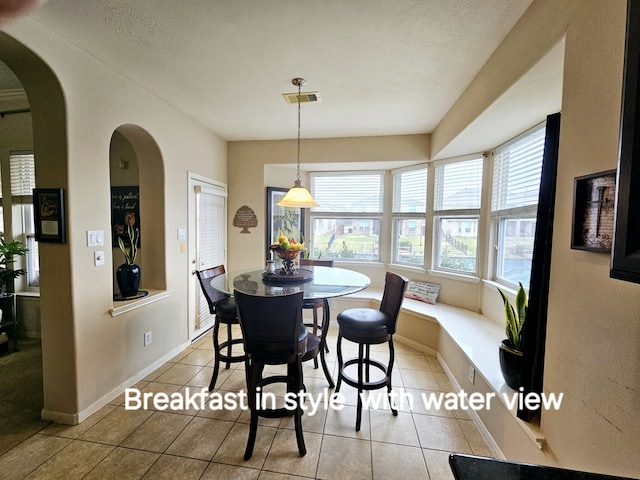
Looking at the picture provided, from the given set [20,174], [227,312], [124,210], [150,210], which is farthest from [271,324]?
[20,174]

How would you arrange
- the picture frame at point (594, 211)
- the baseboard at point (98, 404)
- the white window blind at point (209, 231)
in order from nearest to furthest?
the picture frame at point (594, 211) → the baseboard at point (98, 404) → the white window blind at point (209, 231)

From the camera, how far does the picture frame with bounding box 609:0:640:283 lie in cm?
56

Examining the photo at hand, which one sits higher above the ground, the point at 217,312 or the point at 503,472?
the point at 503,472

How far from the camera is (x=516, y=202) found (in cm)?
260

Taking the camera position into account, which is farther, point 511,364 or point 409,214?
point 409,214

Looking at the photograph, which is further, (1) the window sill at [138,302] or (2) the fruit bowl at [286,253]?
(2) the fruit bowl at [286,253]

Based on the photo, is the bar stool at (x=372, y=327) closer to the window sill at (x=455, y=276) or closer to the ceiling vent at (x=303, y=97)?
the window sill at (x=455, y=276)

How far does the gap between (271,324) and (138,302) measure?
61.2 inches

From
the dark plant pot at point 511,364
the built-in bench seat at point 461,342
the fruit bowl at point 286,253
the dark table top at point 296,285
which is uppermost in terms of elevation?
the fruit bowl at point 286,253

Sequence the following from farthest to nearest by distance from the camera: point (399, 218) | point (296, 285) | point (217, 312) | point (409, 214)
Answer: point (399, 218)
point (409, 214)
point (217, 312)
point (296, 285)

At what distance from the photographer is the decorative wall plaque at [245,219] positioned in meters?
4.03

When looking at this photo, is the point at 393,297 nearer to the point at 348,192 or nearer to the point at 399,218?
the point at 399,218

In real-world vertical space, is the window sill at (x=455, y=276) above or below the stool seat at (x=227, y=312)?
above

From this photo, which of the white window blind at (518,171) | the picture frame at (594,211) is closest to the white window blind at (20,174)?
the picture frame at (594,211)
